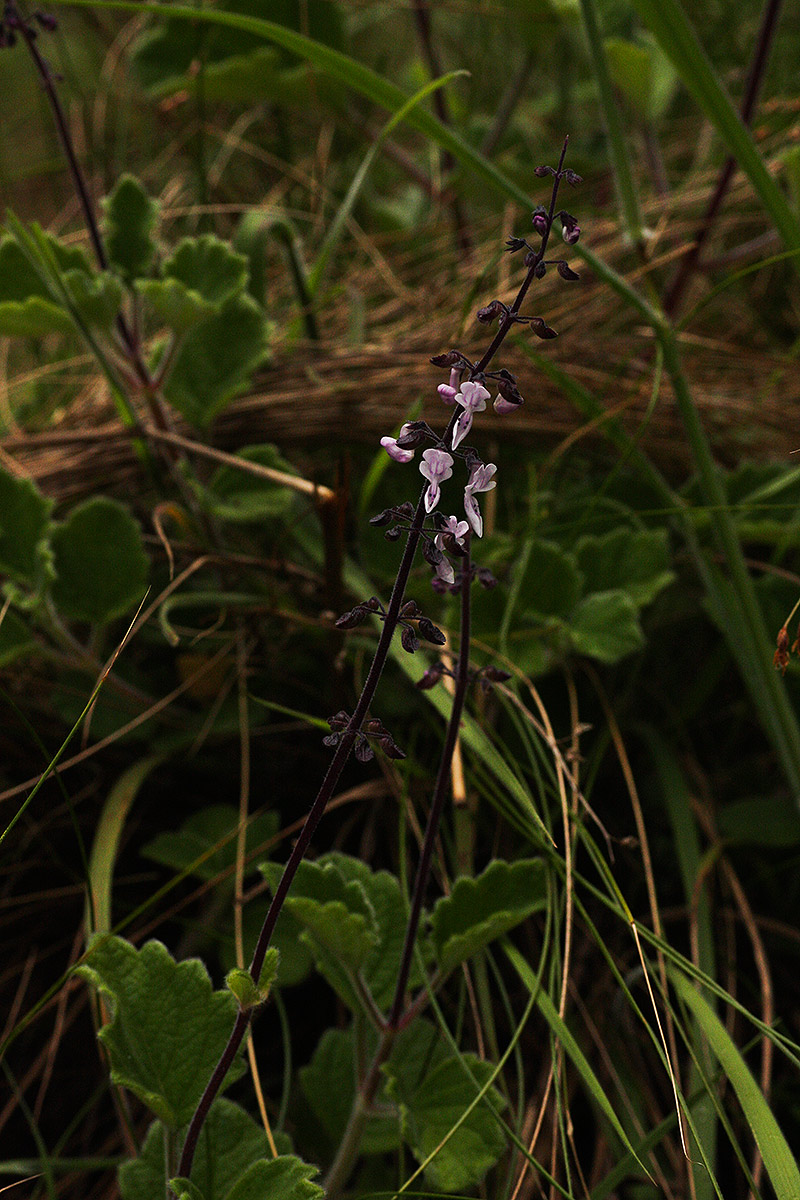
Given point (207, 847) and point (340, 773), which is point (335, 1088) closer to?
point (207, 847)

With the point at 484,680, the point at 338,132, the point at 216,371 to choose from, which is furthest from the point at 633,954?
the point at 338,132

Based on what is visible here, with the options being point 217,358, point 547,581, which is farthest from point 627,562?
point 217,358

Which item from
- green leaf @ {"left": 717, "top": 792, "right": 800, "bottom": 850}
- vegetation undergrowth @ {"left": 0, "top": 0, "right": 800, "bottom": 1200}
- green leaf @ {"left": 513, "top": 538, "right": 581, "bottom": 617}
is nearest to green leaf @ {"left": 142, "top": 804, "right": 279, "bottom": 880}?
vegetation undergrowth @ {"left": 0, "top": 0, "right": 800, "bottom": 1200}

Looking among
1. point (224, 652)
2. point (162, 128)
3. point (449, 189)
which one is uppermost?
point (162, 128)

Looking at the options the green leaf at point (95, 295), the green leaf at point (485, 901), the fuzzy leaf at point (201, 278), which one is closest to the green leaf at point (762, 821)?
the green leaf at point (485, 901)

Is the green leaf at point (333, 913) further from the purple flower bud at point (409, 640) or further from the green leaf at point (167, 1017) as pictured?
the purple flower bud at point (409, 640)

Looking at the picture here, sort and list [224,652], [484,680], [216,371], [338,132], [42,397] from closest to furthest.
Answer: [484,680] < [224,652] < [216,371] < [42,397] < [338,132]

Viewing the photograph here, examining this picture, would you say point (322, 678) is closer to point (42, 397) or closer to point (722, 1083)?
point (722, 1083)
